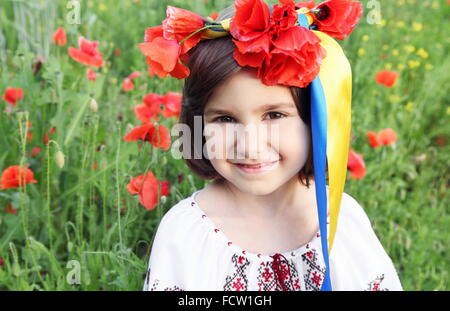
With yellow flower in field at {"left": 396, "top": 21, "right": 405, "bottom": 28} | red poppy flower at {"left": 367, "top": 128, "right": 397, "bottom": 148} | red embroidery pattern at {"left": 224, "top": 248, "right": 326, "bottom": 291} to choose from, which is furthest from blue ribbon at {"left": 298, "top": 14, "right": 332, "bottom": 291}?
yellow flower in field at {"left": 396, "top": 21, "right": 405, "bottom": 28}

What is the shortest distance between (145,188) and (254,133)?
43 centimetres

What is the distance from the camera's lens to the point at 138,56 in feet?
8.91

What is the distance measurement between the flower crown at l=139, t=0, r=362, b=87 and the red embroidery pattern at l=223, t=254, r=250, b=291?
1.34ft

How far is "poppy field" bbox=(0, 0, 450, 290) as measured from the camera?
1.51 metres

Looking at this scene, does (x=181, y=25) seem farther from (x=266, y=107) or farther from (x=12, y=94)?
(x=12, y=94)

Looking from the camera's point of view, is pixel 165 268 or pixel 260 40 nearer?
pixel 260 40

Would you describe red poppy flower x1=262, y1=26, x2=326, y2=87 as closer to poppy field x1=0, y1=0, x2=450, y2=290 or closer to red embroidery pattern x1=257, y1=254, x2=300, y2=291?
poppy field x1=0, y1=0, x2=450, y2=290

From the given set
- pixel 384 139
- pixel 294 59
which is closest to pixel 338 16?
pixel 294 59

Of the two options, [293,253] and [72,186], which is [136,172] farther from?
[293,253]

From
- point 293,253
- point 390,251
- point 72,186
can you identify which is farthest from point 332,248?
point 72,186

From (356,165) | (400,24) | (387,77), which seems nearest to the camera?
(356,165)

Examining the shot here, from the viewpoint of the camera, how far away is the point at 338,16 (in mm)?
1170

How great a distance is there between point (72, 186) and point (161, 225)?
0.64m

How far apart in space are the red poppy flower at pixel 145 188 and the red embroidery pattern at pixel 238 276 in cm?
29
